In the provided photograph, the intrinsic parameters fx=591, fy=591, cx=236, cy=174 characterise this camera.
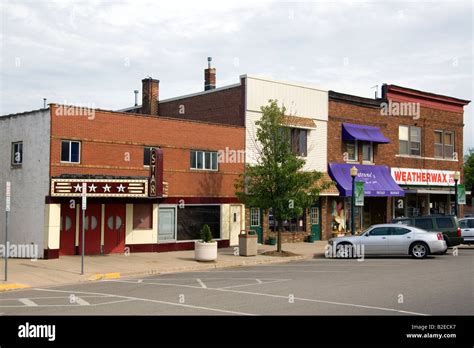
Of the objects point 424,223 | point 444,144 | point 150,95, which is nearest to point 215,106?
point 150,95

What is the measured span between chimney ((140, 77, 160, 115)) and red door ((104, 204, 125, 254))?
38.5ft

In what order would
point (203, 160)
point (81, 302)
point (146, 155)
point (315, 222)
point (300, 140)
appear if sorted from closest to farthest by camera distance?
point (81, 302) → point (146, 155) → point (203, 160) → point (300, 140) → point (315, 222)

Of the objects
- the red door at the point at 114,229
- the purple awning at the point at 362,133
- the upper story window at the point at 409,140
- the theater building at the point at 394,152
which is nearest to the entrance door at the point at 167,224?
the red door at the point at 114,229

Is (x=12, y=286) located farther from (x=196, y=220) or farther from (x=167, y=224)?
(x=196, y=220)

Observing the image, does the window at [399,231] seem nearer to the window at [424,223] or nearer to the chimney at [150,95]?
the window at [424,223]

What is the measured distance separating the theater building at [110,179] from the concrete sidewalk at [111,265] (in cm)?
107

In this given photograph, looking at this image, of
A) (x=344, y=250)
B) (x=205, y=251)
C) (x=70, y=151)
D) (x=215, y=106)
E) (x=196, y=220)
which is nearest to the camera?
(x=205, y=251)

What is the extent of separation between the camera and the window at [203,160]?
27.3 meters

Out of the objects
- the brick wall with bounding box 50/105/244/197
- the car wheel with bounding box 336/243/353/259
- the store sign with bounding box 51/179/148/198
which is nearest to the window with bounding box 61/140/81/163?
the brick wall with bounding box 50/105/244/197

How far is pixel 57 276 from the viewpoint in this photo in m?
18.1

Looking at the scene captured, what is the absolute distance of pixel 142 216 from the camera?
83.5ft

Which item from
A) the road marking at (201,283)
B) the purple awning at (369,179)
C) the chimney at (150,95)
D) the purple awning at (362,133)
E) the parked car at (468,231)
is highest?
the chimney at (150,95)

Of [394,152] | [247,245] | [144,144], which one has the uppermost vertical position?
[394,152]

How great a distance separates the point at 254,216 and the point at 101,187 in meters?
9.47
